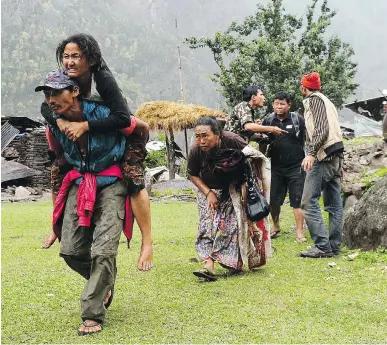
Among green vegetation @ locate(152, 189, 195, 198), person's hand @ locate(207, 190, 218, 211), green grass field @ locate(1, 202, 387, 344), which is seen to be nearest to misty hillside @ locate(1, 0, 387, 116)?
green vegetation @ locate(152, 189, 195, 198)

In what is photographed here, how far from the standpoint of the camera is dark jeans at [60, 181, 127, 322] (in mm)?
4109

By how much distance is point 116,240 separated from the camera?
4.23 m

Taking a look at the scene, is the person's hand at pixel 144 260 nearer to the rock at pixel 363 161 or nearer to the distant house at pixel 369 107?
the rock at pixel 363 161

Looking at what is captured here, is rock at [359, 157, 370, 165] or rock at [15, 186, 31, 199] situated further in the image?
rock at [15, 186, 31, 199]

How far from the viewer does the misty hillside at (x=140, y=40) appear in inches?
2889

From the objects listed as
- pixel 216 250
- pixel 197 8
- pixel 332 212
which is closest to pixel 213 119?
pixel 216 250

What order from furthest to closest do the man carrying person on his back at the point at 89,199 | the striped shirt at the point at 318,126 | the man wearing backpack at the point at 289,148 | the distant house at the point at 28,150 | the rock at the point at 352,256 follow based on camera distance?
the distant house at the point at 28,150 < the man wearing backpack at the point at 289,148 < the striped shirt at the point at 318,126 < the rock at the point at 352,256 < the man carrying person on his back at the point at 89,199

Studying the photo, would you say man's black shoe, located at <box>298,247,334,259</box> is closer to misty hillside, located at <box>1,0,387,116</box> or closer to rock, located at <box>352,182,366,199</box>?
rock, located at <box>352,182,366,199</box>

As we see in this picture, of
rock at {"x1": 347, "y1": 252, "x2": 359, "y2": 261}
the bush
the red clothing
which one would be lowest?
the bush

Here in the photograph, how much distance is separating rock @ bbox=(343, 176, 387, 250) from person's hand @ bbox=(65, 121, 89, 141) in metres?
3.85

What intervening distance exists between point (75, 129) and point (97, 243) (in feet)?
2.56

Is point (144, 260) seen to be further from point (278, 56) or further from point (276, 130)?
point (278, 56)

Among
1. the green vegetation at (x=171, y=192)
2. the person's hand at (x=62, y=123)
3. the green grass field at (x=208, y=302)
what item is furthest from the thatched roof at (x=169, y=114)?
the person's hand at (x=62, y=123)

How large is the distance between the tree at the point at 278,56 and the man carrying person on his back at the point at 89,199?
72.9 ft
